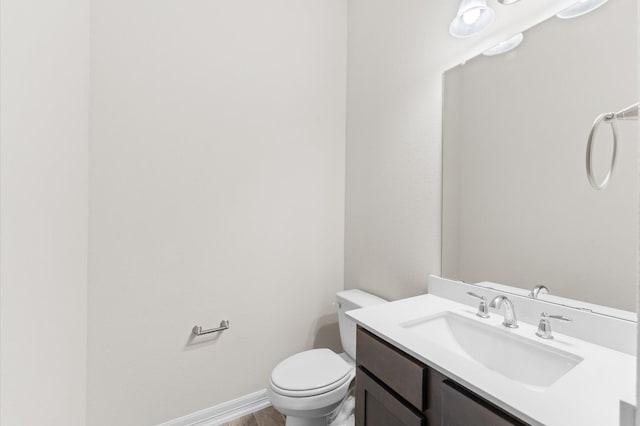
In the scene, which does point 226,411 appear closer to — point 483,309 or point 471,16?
point 483,309

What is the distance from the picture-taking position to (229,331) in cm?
170

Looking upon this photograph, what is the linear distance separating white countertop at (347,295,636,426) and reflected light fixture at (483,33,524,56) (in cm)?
106


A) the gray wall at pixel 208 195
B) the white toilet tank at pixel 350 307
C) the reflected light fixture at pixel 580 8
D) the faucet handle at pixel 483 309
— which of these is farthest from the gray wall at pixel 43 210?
the reflected light fixture at pixel 580 8

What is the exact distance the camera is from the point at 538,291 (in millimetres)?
1038

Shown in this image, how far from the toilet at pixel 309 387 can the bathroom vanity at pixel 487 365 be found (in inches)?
9.2

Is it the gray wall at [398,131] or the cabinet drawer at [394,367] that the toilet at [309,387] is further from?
the gray wall at [398,131]

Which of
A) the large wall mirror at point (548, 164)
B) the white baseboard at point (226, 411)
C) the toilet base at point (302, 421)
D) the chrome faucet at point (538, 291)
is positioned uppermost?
the large wall mirror at point (548, 164)

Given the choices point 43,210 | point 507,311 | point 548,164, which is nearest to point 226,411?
point 43,210

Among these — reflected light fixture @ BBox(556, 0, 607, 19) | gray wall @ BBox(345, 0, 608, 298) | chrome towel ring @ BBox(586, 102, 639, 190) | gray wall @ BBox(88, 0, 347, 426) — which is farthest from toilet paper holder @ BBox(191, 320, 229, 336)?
reflected light fixture @ BBox(556, 0, 607, 19)

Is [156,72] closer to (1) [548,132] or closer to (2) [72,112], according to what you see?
(2) [72,112]

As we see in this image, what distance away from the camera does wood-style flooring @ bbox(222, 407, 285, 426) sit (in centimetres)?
165

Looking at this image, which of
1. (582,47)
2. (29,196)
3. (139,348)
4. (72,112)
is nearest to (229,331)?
(139,348)

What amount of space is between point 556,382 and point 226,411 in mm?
1661

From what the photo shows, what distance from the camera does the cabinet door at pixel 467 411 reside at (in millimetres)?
633
